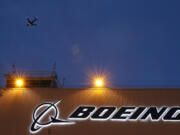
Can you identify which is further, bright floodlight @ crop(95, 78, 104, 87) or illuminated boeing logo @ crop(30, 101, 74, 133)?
bright floodlight @ crop(95, 78, 104, 87)

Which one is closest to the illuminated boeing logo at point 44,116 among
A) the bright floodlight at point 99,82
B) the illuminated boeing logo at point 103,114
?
the illuminated boeing logo at point 103,114

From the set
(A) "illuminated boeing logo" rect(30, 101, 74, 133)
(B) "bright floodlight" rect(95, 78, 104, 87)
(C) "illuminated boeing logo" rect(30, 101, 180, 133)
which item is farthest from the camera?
(B) "bright floodlight" rect(95, 78, 104, 87)

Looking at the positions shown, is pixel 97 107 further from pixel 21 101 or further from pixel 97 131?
pixel 21 101

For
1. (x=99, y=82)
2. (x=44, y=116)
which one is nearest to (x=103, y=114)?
(x=99, y=82)

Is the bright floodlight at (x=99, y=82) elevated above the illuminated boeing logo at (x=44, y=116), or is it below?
above

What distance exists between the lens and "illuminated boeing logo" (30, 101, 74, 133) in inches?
666

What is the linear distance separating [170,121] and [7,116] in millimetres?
9044

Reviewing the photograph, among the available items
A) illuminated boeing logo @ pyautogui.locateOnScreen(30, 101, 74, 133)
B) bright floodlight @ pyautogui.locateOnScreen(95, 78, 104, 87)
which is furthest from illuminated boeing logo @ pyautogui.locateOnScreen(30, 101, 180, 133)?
bright floodlight @ pyautogui.locateOnScreen(95, 78, 104, 87)

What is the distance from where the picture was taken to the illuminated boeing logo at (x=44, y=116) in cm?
1691

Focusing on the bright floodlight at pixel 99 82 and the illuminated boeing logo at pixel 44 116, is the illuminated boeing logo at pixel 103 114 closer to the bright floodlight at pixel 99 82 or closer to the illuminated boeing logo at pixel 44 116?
the illuminated boeing logo at pixel 44 116

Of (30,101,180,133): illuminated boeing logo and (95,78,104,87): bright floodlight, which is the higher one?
(95,78,104,87): bright floodlight

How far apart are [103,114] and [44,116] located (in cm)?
330

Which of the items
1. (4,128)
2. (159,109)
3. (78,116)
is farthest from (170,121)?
(4,128)

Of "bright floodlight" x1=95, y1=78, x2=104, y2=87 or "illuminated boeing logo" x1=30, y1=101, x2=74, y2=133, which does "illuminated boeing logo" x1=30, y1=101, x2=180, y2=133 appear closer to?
"illuminated boeing logo" x1=30, y1=101, x2=74, y2=133
